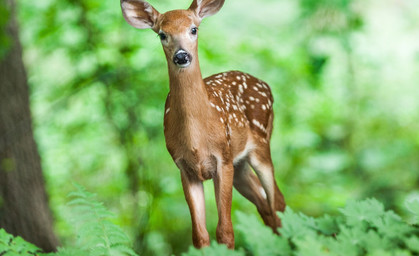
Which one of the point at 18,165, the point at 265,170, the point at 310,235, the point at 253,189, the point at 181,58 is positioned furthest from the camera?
the point at 18,165

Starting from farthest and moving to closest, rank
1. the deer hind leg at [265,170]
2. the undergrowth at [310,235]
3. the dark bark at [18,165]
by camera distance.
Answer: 1. the dark bark at [18,165]
2. the deer hind leg at [265,170]
3. the undergrowth at [310,235]

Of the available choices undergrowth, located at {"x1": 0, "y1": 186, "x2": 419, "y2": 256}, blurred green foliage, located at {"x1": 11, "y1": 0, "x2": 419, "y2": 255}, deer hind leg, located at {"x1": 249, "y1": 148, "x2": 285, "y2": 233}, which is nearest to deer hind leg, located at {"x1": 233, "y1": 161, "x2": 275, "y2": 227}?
deer hind leg, located at {"x1": 249, "y1": 148, "x2": 285, "y2": 233}

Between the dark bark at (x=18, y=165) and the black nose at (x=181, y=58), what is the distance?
7.13 ft

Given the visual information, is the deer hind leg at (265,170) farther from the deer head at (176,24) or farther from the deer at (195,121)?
the deer head at (176,24)

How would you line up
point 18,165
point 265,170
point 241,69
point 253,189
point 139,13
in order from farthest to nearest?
1. point 241,69
2. point 18,165
3. point 253,189
4. point 265,170
5. point 139,13

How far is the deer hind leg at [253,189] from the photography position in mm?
2020

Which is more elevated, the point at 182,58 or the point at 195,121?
the point at 182,58

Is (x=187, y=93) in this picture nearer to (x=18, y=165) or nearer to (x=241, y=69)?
(x=18, y=165)

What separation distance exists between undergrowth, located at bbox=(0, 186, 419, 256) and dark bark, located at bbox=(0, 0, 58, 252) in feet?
5.81

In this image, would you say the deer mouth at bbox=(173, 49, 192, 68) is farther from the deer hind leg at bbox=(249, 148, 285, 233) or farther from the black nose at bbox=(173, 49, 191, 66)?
the deer hind leg at bbox=(249, 148, 285, 233)

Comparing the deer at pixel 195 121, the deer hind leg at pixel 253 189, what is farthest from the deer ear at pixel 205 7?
the deer hind leg at pixel 253 189

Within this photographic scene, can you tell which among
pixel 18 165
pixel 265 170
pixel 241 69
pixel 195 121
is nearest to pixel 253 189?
pixel 265 170

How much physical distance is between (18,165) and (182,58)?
2.23 meters

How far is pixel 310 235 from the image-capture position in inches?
47.5
